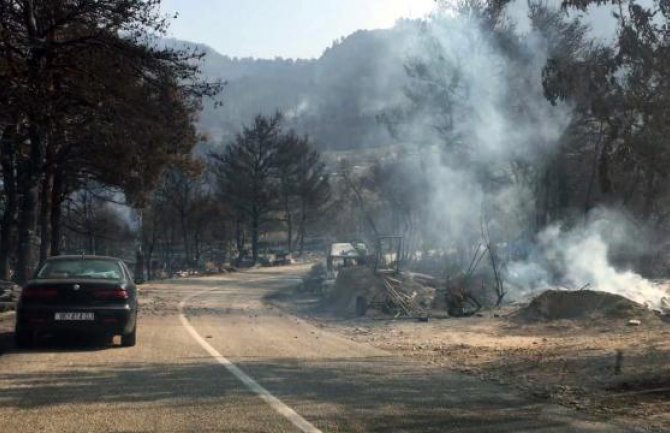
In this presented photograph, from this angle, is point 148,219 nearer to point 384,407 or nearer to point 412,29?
point 412,29

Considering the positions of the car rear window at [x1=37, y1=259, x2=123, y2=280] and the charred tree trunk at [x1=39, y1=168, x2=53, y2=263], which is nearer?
the car rear window at [x1=37, y1=259, x2=123, y2=280]

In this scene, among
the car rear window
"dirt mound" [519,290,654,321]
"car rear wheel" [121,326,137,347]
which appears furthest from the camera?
"dirt mound" [519,290,654,321]

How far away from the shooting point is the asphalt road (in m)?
6.00

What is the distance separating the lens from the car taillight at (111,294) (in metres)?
10.5

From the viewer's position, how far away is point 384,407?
673 cm

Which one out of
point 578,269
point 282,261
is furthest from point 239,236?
point 578,269

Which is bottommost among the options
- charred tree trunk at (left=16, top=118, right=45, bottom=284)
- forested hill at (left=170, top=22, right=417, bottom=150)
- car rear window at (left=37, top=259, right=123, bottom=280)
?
car rear window at (left=37, top=259, right=123, bottom=280)

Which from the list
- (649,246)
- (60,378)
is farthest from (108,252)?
(60,378)

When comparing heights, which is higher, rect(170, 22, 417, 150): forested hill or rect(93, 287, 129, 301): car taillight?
rect(170, 22, 417, 150): forested hill

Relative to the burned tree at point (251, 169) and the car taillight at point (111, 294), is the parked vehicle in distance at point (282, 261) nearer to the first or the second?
the burned tree at point (251, 169)

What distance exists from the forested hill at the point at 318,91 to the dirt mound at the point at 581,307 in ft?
252

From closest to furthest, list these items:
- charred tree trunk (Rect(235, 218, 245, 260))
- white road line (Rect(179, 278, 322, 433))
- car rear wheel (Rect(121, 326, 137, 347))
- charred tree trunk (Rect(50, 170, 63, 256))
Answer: white road line (Rect(179, 278, 322, 433))
car rear wheel (Rect(121, 326, 137, 347))
charred tree trunk (Rect(50, 170, 63, 256))
charred tree trunk (Rect(235, 218, 245, 260))

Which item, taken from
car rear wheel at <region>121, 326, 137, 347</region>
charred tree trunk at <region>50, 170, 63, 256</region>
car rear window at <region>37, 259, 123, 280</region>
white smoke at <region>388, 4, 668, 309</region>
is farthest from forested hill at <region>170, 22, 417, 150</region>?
car rear wheel at <region>121, 326, 137, 347</region>

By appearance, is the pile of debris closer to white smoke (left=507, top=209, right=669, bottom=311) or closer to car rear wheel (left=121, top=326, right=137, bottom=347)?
white smoke (left=507, top=209, right=669, bottom=311)
